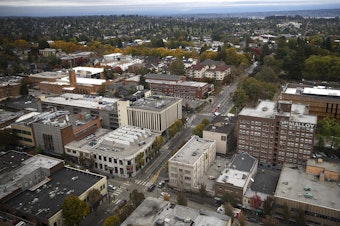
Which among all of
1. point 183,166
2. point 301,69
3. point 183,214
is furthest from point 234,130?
point 301,69

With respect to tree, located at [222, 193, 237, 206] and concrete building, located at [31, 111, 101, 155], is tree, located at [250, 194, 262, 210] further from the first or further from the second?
concrete building, located at [31, 111, 101, 155]

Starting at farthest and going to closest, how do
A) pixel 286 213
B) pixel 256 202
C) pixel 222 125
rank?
pixel 222 125
pixel 256 202
pixel 286 213

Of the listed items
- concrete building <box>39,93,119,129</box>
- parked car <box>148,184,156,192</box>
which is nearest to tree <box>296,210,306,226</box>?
parked car <box>148,184,156,192</box>

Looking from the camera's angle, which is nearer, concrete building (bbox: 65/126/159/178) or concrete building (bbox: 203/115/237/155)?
concrete building (bbox: 65/126/159/178)

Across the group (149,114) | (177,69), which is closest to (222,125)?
(149,114)

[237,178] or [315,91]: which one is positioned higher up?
[315,91]

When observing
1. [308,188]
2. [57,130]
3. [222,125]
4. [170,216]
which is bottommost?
[308,188]

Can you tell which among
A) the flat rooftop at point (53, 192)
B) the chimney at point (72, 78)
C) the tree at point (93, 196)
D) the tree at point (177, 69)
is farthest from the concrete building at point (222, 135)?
the chimney at point (72, 78)

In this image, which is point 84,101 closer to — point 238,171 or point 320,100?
point 238,171
